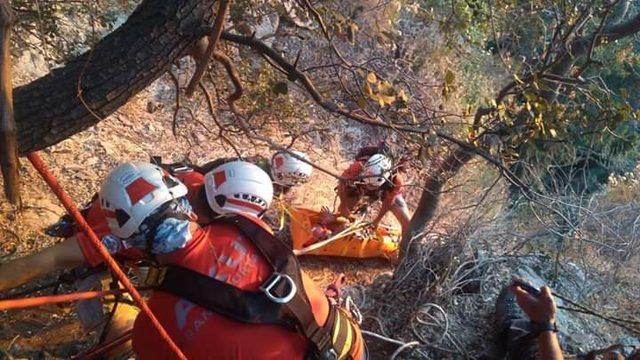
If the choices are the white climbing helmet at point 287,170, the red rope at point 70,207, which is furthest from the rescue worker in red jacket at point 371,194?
the red rope at point 70,207

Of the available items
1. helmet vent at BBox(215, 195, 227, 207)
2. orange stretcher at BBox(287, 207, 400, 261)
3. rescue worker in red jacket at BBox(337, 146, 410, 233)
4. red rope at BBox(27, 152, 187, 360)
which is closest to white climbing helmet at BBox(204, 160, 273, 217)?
helmet vent at BBox(215, 195, 227, 207)

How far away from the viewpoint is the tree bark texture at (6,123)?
1.27 meters

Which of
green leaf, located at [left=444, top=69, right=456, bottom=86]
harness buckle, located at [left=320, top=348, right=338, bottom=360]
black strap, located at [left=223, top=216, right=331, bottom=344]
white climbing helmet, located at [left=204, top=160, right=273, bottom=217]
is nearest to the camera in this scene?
black strap, located at [left=223, top=216, right=331, bottom=344]

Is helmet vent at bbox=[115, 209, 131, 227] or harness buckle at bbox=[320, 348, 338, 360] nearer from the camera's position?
helmet vent at bbox=[115, 209, 131, 227]

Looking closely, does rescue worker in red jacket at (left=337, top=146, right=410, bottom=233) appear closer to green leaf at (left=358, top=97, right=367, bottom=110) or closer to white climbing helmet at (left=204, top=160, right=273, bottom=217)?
white climbing helmet at (left=204, top=160, right=273, bottom=217)

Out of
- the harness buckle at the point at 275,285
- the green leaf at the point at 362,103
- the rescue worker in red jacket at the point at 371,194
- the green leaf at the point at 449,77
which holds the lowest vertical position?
the rescue worker in red jacket at the point at 371,194

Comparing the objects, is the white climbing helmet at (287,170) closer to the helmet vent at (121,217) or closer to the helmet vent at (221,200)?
the helmet vent at (221,200)

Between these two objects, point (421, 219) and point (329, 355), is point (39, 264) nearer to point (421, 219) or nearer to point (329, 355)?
point (329, 355)

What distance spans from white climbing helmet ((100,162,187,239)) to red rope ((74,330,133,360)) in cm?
85

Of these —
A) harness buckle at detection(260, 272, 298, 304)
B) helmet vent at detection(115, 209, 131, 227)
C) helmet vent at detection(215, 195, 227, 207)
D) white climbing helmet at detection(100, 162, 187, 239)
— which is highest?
white climbing helmet at detection(100, 162, 187, 239)

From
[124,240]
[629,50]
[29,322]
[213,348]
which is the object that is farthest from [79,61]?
[629,50]

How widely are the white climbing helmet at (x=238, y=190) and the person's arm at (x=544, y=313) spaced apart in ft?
5.27

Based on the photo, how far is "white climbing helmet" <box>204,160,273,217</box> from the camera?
3035 mm

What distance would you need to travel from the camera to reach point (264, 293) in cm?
208
